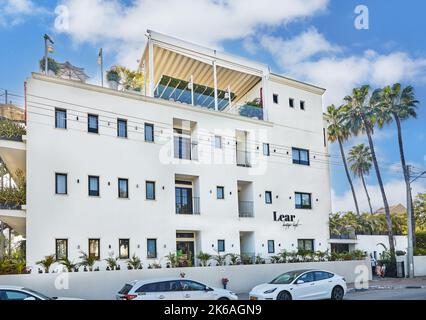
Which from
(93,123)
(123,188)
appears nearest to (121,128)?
(93,123)

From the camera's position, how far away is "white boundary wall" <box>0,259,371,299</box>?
65.3 feet

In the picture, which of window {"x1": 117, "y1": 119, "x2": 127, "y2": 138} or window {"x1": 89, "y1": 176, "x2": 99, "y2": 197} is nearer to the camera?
window {"x1": 89, "y1": 176, "x2": 99, "y2": 197}

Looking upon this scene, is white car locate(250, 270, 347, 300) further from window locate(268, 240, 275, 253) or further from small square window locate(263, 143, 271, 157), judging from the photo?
small square window locate(263, 143, 271, 157)

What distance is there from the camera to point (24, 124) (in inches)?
962

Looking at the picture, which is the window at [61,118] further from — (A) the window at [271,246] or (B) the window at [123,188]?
(A) the window at [271,246]

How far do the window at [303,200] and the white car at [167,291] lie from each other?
1883 cm

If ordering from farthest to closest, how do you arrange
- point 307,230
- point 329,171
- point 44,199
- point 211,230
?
point 329,171 → point 307,230 → point 211,230 → point 44,199

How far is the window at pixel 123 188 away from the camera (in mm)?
26422

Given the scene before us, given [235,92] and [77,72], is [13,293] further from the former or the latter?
[235,92]

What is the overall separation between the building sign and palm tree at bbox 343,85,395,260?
468 inches

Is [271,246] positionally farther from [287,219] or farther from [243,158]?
[243,158]

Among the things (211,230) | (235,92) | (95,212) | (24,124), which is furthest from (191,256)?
(235,92)

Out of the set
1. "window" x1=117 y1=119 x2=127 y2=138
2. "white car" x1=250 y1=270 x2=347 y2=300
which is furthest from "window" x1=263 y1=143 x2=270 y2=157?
"white car" x1=250 y1=270 x2=347 y2=300
